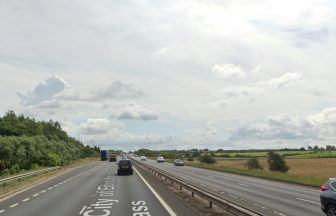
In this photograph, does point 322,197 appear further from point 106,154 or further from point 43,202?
point 106,154

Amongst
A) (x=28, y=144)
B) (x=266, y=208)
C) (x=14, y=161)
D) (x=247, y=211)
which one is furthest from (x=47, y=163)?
(x=247, y=211)

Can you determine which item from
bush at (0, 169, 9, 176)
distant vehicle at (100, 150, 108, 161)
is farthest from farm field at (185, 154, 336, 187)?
distant vehicle at (100, 150, 108, 161)

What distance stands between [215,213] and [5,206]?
27.9 ft

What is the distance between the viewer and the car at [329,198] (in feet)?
48.6

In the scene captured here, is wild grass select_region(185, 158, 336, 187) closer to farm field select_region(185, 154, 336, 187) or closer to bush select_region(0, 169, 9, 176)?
farm field select_region(185, 154, 336, 187)

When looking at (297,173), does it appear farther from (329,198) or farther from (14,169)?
(329,198)

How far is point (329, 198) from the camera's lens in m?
15.0

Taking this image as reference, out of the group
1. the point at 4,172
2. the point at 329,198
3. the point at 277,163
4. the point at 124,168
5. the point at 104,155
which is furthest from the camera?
the point at 104,155

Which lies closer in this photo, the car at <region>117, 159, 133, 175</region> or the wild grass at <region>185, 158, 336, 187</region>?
the wild grass at <region>185, 158, 336, 187</region>

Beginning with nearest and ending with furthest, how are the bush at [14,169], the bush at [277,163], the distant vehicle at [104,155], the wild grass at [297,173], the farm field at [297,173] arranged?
the wild grass at [297,173] < the farm field at [297,173] < the bush at [14,169] < the bush at [277,163] < the distant vehicle at [104,155]

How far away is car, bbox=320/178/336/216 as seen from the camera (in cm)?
1481

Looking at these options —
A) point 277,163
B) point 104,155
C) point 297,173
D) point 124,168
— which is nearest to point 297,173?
point 297,173

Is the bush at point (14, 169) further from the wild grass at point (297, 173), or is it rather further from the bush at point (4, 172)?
the wild grass at point (297, 173)

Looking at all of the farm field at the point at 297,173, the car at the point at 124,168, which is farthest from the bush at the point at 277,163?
the car at the point at 124,168
